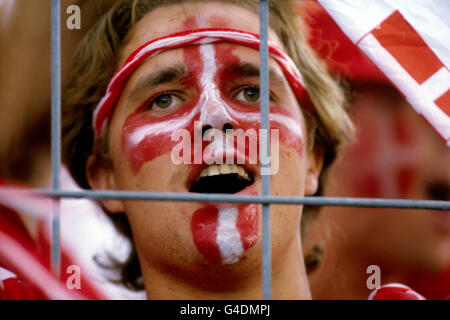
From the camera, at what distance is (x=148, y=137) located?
2.70 metres

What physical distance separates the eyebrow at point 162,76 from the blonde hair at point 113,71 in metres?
0.13

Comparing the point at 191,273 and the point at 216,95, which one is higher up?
the point at 216,95

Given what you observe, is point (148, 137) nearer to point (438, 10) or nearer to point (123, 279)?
point (123, 279)

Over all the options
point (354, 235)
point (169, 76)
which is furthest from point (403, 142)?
point (169, 76)

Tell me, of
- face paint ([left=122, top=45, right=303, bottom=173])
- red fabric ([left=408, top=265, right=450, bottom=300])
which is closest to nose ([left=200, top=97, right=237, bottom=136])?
face paint ([left=122, top=45, right=303, bottom=173])

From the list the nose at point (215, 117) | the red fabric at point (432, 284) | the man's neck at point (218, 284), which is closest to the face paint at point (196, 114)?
the nose at point (215, 117)

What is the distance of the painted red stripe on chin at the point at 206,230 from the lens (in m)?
2.57

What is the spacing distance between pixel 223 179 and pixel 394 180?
1.17m

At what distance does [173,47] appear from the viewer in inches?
107

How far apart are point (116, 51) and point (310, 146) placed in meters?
0.76

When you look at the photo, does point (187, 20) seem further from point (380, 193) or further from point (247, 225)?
point (380, 193)

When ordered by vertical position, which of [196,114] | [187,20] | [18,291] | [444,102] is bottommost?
[18,291]

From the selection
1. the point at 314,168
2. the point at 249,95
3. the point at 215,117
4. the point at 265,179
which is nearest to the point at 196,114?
the point at 215,117

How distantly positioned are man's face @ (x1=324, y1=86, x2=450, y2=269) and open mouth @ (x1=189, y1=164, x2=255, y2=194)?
76 cm
